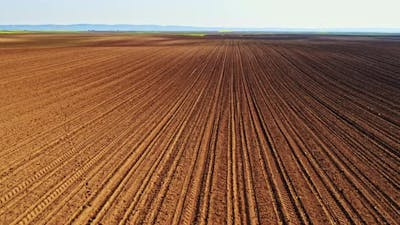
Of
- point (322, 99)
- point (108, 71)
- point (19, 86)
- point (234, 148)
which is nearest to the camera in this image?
point (234, 148)

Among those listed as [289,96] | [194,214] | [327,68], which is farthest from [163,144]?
[327,68]

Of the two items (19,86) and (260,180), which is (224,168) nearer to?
(260,180)

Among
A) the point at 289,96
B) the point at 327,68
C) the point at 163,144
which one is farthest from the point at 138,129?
the point at 327,68

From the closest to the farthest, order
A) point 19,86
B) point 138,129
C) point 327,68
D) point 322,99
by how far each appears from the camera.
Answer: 1. point 138,129
2. point 322,99
3. point 19,86
4. point 327,68

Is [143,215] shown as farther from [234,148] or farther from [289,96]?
[289,96]

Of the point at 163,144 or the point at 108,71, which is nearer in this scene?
the point at 163,144

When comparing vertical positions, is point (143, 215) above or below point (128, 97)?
above
